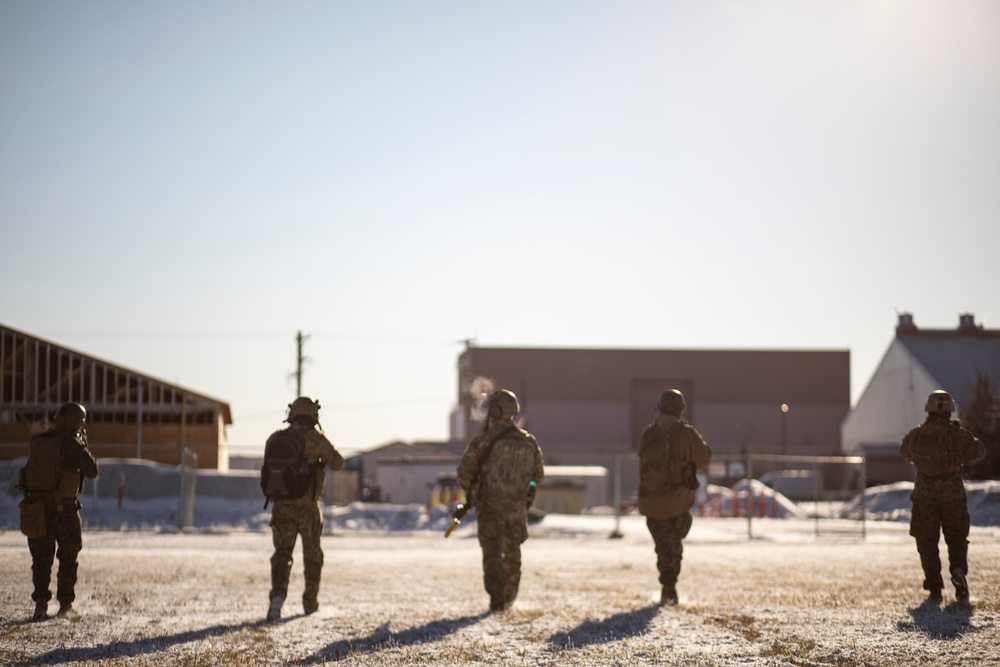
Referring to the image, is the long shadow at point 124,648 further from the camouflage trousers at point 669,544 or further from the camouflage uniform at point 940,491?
the camouflage uniform at point 940,491

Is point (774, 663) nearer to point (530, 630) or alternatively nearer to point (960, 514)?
point (530, 630)

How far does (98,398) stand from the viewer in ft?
132

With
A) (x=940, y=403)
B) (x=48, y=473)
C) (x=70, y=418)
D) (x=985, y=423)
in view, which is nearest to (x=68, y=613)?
(x=48, y=473)

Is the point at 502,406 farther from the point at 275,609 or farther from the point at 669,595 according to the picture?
the point at 275,609

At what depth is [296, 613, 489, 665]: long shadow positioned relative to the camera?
282 inches

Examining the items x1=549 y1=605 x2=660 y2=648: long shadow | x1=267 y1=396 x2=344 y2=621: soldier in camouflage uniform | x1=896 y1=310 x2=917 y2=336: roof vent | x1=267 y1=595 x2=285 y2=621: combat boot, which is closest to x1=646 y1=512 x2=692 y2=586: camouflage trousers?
x1=549 y1=605 x2=660 y2=648: long shadow

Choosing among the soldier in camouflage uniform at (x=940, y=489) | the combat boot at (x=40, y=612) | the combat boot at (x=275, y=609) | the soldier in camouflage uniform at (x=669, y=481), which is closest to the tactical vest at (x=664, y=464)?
the soldier in camouflage uniform at (x=669, y=481)

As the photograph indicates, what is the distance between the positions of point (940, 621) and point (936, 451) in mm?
1626

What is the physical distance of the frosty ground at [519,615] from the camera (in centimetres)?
711

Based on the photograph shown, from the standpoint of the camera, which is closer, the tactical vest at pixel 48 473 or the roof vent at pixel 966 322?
the tactical vest at pixel 48 473

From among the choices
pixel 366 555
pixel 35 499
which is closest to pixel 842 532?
pixel 366 555

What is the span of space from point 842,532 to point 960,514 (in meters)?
16.5

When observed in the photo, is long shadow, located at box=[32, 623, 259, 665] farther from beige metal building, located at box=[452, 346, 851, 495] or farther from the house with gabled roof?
beige metal building, located at box=[452, 346, 851, 495]

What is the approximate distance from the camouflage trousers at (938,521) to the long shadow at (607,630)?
7.97ft
